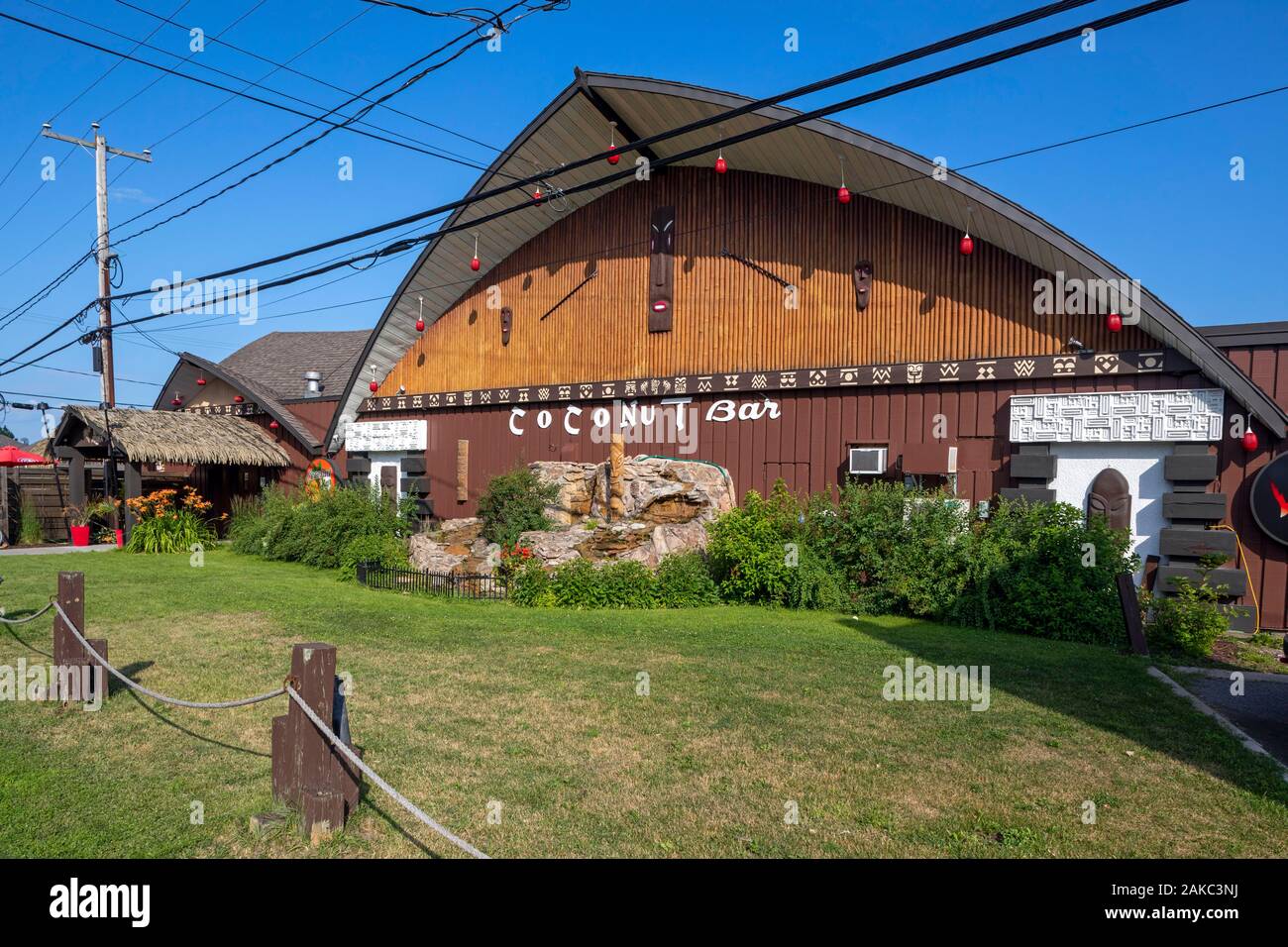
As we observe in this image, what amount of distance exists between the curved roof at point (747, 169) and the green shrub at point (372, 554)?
6.11 m

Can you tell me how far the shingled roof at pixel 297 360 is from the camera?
27109 mm

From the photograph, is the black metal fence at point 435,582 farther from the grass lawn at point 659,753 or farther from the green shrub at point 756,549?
the green shrub at point 756,549

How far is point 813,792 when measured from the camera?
548 centimetres

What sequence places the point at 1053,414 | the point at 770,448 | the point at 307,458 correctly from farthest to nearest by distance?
the point at 307,458 < the point at 770,448 < the point at 1053,414

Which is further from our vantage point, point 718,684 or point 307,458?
point 307,458

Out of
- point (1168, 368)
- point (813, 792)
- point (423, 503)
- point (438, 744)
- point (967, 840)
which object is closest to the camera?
point (967, 840)

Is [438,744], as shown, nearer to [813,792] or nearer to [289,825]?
[289,825]

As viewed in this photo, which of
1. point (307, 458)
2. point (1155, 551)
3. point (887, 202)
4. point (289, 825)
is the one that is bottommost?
point (289, 825)

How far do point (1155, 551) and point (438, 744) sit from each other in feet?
34.7

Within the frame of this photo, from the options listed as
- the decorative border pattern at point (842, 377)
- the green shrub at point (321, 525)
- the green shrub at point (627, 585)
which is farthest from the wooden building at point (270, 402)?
the green shrub at point (627, 585)

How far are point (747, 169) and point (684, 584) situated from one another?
824cm

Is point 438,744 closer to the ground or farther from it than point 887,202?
closer to the ground

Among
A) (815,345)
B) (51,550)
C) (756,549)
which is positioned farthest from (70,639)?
(51,550)

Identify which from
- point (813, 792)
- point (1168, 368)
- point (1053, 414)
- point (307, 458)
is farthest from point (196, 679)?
point (307, 458)
